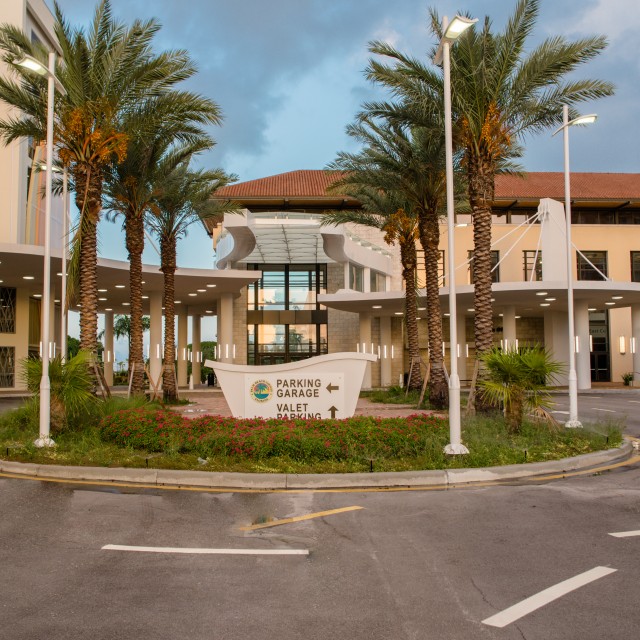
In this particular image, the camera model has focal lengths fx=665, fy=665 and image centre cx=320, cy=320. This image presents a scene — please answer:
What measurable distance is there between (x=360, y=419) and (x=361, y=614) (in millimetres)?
8256

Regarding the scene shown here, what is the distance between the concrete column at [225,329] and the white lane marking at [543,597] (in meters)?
34.4

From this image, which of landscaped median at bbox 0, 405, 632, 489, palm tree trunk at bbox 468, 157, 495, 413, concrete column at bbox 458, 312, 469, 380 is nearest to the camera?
landscaped median at bbox 0, 405, 632, 489

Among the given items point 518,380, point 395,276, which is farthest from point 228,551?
point 395,276

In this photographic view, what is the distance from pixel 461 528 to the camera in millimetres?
7383

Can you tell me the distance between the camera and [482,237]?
17.5m

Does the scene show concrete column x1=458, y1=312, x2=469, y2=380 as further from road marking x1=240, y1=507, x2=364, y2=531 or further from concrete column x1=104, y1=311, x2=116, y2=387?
road marking x1=240, y1=507, x2=364, y2=531

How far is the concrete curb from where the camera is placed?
9.91 m

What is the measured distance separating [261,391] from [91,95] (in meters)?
8.57

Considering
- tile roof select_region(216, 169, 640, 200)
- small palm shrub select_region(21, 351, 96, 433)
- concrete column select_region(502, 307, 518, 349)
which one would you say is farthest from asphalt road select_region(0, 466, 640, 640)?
tile roof select_region(216, 169, 640, 200)

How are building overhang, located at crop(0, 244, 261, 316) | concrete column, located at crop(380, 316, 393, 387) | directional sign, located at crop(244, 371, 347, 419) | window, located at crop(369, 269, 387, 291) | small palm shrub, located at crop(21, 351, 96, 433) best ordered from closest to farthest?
small palm shrub, located at crop(21, 351, 96, 433) → directional sign, located at crop(244, 371, 347, 419) → building overhang, located at crop(0, 244, 261, 316) → concrete column, located at crop(380, 316, 393, 387) → window, located at crop(369, 269, 387, 291)

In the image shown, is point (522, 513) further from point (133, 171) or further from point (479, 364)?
Result: point (133, 171)

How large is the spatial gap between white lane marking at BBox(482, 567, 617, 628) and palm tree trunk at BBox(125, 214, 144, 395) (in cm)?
2085

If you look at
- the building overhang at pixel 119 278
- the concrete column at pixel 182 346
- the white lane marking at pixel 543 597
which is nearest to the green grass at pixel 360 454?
the white lane marking at pixel 543 597

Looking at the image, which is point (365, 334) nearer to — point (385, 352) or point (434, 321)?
point (385, 352)
